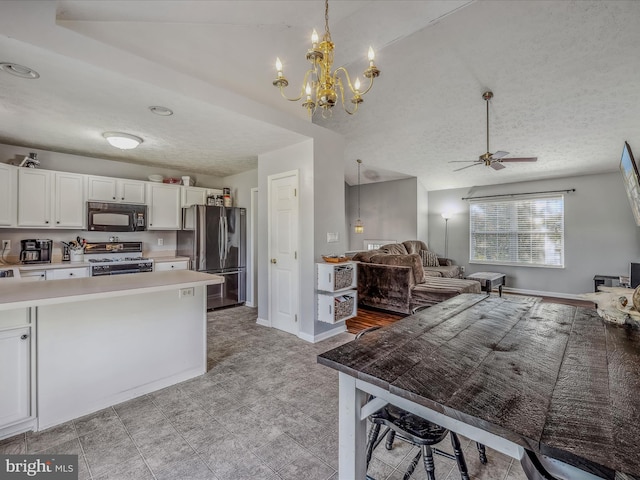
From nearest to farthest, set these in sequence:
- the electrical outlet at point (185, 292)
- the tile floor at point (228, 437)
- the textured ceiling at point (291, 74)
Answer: the tile floor at point (228, 437) < the textured ceiling at point (291, 74) < the electrical outlet at point (185, 292)

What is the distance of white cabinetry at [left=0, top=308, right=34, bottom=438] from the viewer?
1780mm

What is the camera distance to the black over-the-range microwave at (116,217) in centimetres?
409

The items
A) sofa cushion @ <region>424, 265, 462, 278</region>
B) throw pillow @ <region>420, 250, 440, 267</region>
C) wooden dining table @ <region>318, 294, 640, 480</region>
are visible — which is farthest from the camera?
throw pillow @ <region>420, 250, 440, 267</region>

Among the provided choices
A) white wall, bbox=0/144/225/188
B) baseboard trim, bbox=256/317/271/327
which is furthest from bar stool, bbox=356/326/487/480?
white wall, bbox=0/144/225/188

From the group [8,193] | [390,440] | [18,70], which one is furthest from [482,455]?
[8,193]

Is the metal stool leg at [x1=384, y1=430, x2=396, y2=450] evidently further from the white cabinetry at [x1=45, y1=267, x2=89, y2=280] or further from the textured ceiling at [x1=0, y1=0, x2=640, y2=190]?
the white cabinetry at [x1=45, y1=267, x2=89, y2=280]

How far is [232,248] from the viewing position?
16.5 feet

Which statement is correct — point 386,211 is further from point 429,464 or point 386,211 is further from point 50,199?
point 429,464

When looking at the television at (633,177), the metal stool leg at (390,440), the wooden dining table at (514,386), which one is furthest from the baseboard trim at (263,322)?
the television at (633,177)

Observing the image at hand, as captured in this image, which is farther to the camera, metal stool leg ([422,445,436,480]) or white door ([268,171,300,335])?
white door ([268,171,300,335])

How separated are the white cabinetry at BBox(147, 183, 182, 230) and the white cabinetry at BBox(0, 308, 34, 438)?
9.96 ft

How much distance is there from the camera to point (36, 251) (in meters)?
3.77

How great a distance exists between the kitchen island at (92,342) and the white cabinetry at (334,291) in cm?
138

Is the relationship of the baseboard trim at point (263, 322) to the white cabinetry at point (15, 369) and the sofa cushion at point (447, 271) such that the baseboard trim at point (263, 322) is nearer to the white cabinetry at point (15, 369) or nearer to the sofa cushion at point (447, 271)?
the white cabinetry at point (15, 369)
